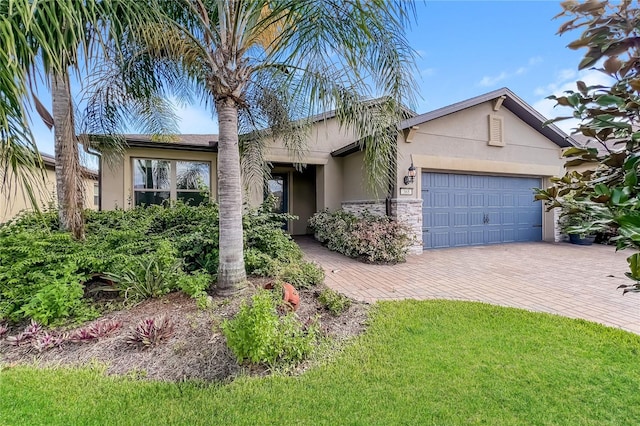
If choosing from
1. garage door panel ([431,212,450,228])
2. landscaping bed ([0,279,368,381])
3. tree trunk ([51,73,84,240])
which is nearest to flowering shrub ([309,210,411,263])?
garage door panel ([431,212,450,228])

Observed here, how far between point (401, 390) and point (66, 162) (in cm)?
671

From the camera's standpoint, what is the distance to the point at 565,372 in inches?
125

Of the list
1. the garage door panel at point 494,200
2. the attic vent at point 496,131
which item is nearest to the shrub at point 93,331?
the garage door panel at point 494,200

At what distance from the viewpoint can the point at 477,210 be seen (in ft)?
37.3

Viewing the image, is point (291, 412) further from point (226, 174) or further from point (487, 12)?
point (487, 12)

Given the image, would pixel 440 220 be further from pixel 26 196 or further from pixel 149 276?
pixel 26 196

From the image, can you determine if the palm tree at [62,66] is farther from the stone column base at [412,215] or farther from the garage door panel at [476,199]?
the garage door panel at [476,199]

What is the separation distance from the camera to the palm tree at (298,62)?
4.69m

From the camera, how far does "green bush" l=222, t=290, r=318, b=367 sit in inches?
130

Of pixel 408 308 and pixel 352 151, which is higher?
pixel 352 151

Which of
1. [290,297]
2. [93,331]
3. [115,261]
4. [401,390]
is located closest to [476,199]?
[290,297]

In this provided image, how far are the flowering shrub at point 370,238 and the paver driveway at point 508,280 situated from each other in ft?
1.09

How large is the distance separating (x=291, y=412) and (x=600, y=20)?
325 centimetres

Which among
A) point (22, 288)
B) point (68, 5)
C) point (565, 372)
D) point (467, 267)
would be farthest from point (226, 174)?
point (467, 267)
